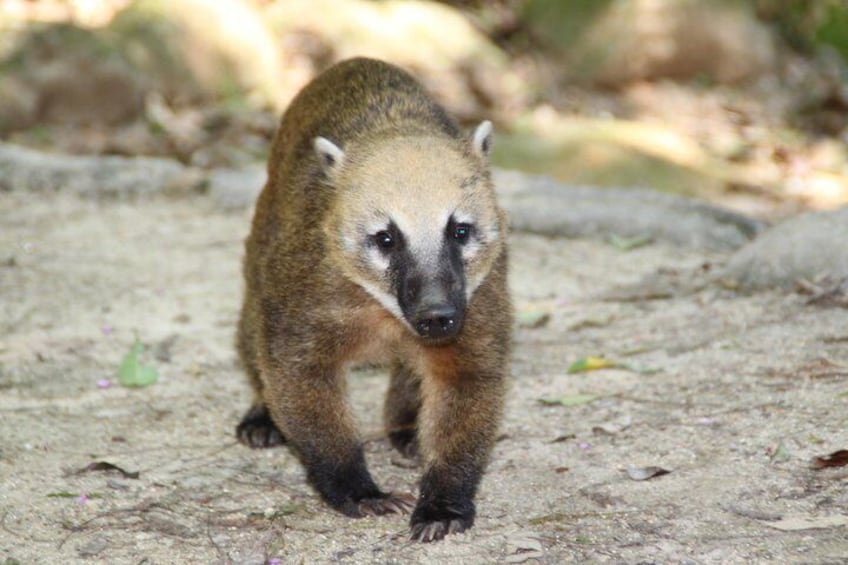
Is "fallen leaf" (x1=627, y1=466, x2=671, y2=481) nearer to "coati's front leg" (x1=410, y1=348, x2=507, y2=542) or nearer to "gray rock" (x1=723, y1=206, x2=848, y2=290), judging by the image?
"coati's front leg" (x1=410, y1=348, x2=507, y2=542)

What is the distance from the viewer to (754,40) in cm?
1265

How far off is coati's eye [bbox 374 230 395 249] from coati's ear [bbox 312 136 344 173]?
393 millimetres

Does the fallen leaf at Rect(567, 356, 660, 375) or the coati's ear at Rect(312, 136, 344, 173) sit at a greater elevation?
the coati's ear at Rect(312, 136, 344, 173)

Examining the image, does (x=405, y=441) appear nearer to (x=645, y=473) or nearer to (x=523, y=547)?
(x=645, y=473)

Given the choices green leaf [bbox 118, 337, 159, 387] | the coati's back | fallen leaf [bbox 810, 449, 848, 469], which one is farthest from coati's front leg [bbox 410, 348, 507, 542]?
green leaf [bbox 118, 337, 159, 387]

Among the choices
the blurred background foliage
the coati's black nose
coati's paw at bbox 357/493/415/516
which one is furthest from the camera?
the blurred background foliage

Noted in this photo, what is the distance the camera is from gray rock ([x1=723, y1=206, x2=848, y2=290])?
568 centimetres

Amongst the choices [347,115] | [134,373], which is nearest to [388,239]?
[347,115]

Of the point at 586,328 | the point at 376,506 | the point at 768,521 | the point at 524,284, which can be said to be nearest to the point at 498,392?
the point at 376,506

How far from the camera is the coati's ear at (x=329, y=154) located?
402 centimetres

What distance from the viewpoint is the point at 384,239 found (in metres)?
3.77

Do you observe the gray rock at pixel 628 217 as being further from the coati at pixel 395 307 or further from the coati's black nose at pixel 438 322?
the coati's black nose at pixel 438 322

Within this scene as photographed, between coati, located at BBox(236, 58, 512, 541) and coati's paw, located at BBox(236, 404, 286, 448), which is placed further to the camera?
coati's paw, located at BBox(236, 404, 286, 448)

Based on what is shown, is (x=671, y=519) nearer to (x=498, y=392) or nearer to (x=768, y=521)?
(x=768, y=521)
